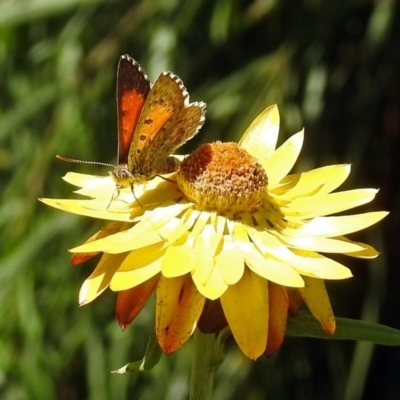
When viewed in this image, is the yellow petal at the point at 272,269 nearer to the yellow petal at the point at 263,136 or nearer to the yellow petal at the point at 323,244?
the yellow petal at the point at 323,244

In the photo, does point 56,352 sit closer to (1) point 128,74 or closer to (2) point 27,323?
(2) point 27,323

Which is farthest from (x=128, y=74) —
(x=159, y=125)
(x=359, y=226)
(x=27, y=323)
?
(x=27, y=323)

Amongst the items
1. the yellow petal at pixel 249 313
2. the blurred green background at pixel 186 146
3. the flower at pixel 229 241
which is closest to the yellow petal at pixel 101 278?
the flower at pixel 229 241

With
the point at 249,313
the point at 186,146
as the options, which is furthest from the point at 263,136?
the point at 186,146

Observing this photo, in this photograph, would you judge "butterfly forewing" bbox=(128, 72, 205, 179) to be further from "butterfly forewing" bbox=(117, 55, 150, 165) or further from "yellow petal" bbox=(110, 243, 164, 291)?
"yellow petal" bbox=(110, 243, 164, 291)

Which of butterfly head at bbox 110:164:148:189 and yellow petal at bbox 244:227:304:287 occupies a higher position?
butterfly head at bbox 110:164:148:189

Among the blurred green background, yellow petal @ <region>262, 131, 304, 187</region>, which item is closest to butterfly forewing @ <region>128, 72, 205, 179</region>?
yellow petal @ <region>262, 131, 304, 187</region>
